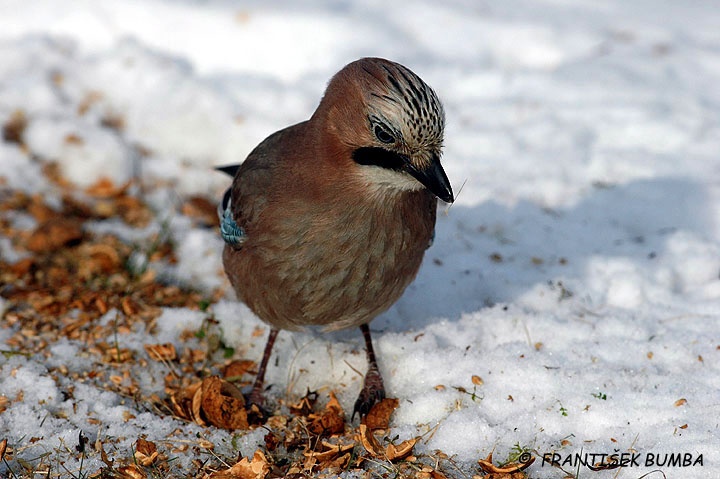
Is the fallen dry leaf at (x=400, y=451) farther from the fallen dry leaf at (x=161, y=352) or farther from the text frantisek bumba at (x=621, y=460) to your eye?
the fallen dry leaf at (x=161, y=352)

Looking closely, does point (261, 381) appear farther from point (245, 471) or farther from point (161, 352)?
point (245, 471)

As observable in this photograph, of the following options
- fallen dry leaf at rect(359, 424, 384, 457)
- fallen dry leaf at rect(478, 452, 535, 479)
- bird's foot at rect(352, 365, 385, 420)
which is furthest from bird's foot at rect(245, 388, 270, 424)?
fallen dry leaf at rect(478, 452, 535, 479)

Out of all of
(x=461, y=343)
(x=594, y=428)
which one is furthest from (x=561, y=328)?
(x=594, y=428)

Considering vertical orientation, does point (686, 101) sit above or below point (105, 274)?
above

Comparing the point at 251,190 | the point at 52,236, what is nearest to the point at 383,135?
the point at 251,190

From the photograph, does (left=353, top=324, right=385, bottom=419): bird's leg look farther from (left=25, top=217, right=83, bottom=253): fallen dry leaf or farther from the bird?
(left=25, top=217, right=83, bottom=253): fallen dry leaf

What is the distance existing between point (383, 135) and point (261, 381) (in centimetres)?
131

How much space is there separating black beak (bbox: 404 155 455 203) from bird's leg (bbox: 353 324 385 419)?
37.8 inches

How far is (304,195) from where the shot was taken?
10.2ft

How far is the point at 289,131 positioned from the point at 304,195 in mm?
445

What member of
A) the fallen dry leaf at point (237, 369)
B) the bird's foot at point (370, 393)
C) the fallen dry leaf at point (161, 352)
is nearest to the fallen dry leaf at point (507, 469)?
the bird's foot at point (370, 393)

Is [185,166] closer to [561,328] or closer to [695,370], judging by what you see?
[561,328]

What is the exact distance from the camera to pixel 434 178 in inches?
110

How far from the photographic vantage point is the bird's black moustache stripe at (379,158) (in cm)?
285
